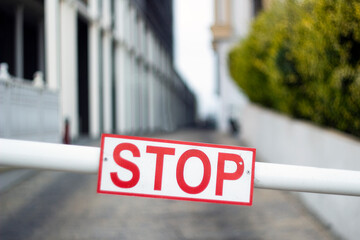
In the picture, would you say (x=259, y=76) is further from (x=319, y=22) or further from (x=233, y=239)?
(x=233, y=239)

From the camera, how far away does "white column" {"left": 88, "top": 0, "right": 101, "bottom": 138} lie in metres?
20.3

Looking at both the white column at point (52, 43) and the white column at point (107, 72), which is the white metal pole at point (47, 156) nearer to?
the white column at point (52, 43)

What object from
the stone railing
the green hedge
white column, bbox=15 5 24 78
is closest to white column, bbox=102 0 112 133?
the stone railing

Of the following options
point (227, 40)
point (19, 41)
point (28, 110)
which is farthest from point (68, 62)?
point (227, 40)

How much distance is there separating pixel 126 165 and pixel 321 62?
478 centimetres

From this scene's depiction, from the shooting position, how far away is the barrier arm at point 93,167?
2521mm

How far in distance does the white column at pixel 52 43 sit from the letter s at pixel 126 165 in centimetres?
1111

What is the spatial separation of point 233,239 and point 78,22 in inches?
600

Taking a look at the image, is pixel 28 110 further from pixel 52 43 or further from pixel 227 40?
pixel 227 40

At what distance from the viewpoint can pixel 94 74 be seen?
20.5 m

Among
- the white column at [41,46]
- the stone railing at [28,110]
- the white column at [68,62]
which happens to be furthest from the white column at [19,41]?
the white column at [68,62]

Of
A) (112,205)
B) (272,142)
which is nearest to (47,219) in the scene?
(112,205)

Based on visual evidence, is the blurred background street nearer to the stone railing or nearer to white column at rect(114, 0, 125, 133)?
the stone railing

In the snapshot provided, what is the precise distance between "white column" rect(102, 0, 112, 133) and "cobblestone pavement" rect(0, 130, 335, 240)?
13951 mm
